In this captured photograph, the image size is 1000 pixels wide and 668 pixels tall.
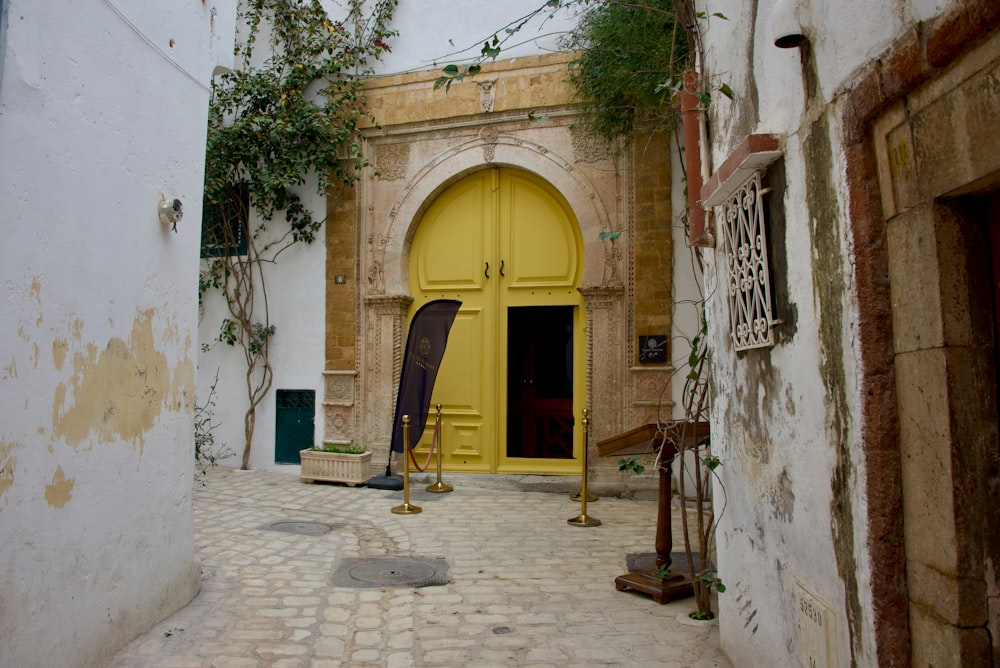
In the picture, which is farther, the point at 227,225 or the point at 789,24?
the point at 227,225

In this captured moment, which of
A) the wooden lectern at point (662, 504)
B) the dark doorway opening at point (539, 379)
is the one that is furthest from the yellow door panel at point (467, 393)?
the wooden lectern at point (662, 504)

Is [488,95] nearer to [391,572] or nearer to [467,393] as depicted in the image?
[467,393]

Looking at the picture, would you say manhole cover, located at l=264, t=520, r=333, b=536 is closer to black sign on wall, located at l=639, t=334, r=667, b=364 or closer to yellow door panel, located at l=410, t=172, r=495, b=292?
yellow door panel, located at l=410, t=172, r=495, b=292

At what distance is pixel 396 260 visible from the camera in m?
8.18

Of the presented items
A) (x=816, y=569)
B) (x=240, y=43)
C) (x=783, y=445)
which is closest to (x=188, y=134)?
(x=783, y=445)

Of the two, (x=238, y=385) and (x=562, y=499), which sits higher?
(x=238, y=385)

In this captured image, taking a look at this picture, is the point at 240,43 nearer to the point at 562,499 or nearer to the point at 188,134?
the point at 188,134

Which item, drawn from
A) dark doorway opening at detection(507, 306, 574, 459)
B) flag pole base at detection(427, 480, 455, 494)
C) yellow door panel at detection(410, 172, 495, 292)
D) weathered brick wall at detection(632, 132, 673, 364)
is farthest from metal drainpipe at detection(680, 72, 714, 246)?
dark doorway opening at detection(507, 306, 574, 459)

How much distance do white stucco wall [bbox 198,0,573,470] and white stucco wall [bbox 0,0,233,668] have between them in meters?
4.27

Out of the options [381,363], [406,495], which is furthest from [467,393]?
[406,495]

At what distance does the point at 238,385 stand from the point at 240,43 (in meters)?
4.30

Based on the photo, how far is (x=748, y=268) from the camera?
2.68m

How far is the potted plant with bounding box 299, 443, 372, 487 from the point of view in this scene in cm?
762

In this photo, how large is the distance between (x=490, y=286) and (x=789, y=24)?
602cm
